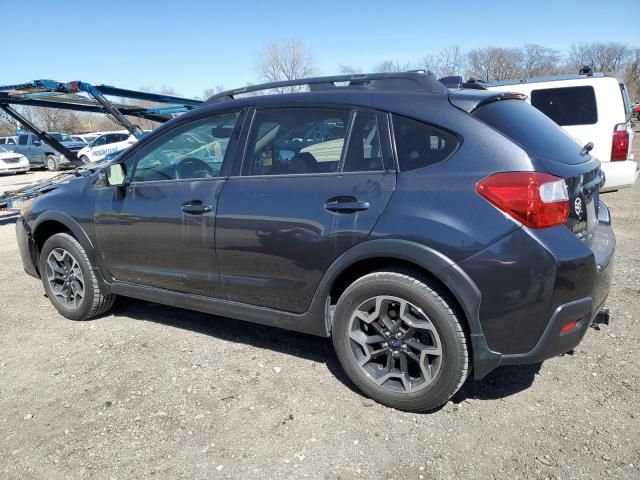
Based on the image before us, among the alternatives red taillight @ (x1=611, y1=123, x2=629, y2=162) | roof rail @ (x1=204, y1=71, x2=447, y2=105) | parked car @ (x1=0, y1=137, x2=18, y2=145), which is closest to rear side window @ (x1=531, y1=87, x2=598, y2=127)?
red taillight @ (x1=611, y1=123, x2=629, y2=162)

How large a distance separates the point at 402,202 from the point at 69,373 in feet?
8.29

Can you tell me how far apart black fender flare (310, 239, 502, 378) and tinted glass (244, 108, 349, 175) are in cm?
56

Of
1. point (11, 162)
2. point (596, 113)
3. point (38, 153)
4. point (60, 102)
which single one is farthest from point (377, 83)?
point (38, 153)

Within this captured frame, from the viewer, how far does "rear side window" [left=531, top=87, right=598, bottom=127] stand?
24.1 ft

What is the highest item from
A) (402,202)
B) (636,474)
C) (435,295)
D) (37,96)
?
(37,96)

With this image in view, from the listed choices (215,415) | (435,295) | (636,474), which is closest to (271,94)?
(435,295)

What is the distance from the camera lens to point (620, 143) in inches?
275

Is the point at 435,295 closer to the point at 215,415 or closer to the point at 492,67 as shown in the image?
the point at 215,415

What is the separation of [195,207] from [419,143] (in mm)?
1527

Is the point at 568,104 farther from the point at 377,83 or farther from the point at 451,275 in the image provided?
the point at 451,275

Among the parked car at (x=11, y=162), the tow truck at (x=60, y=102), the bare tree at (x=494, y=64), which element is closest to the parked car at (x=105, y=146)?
the parked car at (x=11, y=162)

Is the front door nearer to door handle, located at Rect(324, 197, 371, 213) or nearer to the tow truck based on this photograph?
door handle, located at Rect(324, 197, 371, 213)

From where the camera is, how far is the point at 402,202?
2641 millimetres

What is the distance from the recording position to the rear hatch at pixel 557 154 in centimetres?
254
